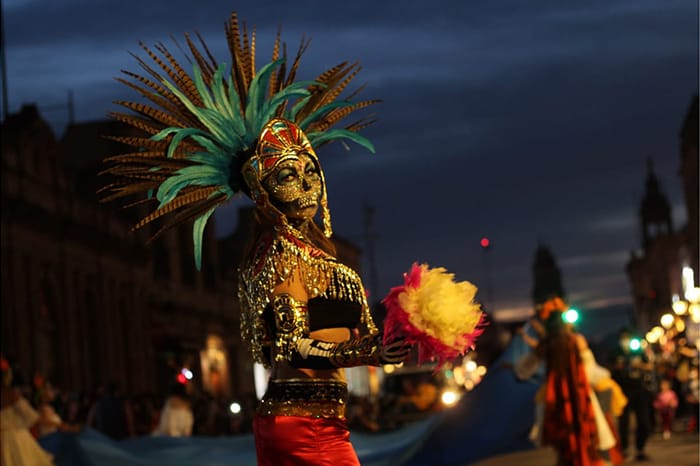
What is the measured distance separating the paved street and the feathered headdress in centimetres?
1182

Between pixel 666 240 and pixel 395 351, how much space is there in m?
114

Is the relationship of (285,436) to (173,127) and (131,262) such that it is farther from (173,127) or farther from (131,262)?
(131,262)

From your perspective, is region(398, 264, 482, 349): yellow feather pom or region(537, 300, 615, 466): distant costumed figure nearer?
region(398, 264, 482, 349): yellow feather pom

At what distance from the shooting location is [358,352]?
6.69 meters

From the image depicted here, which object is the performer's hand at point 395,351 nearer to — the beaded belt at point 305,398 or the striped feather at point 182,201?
the beaded belt at point 305,398

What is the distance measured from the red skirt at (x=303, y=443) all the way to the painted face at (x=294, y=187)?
99 cm

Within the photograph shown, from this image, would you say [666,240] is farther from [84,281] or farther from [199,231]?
[199,231]

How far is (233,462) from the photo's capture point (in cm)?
1725

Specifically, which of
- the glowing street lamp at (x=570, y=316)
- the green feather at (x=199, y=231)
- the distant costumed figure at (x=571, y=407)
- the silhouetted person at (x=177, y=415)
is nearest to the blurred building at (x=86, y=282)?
the silhouetted person at (x=177, y=415)

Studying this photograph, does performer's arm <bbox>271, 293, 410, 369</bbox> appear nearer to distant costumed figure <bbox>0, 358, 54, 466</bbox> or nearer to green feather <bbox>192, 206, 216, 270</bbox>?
green feather <bbox>192, 206, 216, 270</bbox>

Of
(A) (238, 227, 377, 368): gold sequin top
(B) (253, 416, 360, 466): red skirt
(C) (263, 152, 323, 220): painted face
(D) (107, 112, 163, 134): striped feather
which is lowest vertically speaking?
(B) (253, 416, 360, 466): red skirt

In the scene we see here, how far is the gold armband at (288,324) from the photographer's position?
23.0ft

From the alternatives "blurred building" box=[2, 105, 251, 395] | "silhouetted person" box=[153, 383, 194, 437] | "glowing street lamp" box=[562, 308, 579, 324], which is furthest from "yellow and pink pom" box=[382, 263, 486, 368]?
"blurred building" box=[2, 105, 251, 395]

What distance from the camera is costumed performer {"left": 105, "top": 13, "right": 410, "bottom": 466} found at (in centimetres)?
A: 710
